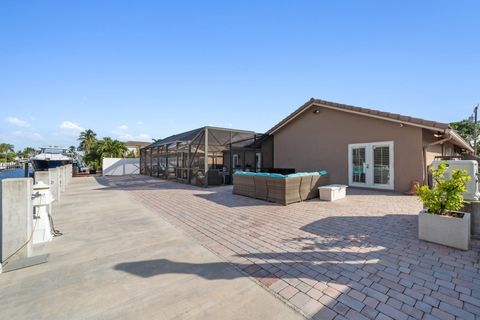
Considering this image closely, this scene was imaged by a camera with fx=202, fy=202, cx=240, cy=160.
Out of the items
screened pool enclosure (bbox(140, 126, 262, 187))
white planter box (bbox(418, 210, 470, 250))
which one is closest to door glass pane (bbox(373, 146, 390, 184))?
white planter box (bbox(418, 210, 470, 250))

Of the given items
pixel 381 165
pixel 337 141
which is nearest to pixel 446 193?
pixel 381 165

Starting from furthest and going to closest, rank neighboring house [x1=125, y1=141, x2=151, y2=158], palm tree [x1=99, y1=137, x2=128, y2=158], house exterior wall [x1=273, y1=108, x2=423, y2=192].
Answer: neighboring house [x1=125, y1=141, x2=151, y2=158]
palm tree [x1=99, y1=137, x2=128, y2=158]
house exterior wall [x1=273, y1=108, x2=423, y2=192]

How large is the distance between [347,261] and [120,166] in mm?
25507

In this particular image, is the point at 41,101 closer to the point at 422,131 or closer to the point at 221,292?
the point at 221,292

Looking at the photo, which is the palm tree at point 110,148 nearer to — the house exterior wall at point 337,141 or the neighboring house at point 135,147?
the neighboring house at point 135,147

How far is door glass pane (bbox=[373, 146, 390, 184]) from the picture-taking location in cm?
896

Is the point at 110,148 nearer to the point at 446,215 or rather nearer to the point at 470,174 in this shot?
the point at 446,215

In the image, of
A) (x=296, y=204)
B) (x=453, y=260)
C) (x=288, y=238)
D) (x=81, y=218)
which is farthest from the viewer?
(x=296, y=204)

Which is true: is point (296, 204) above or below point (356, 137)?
below

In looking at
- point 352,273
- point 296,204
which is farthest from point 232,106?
point 352,273

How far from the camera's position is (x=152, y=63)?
10.1m

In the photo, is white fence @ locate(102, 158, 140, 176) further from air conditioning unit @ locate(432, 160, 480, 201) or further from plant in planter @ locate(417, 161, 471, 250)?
air conditioning unit @ locate(432, 160, 480, 201)

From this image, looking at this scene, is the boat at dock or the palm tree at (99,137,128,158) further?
the palm tree at (99,137,128,158)

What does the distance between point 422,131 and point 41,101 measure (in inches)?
740
